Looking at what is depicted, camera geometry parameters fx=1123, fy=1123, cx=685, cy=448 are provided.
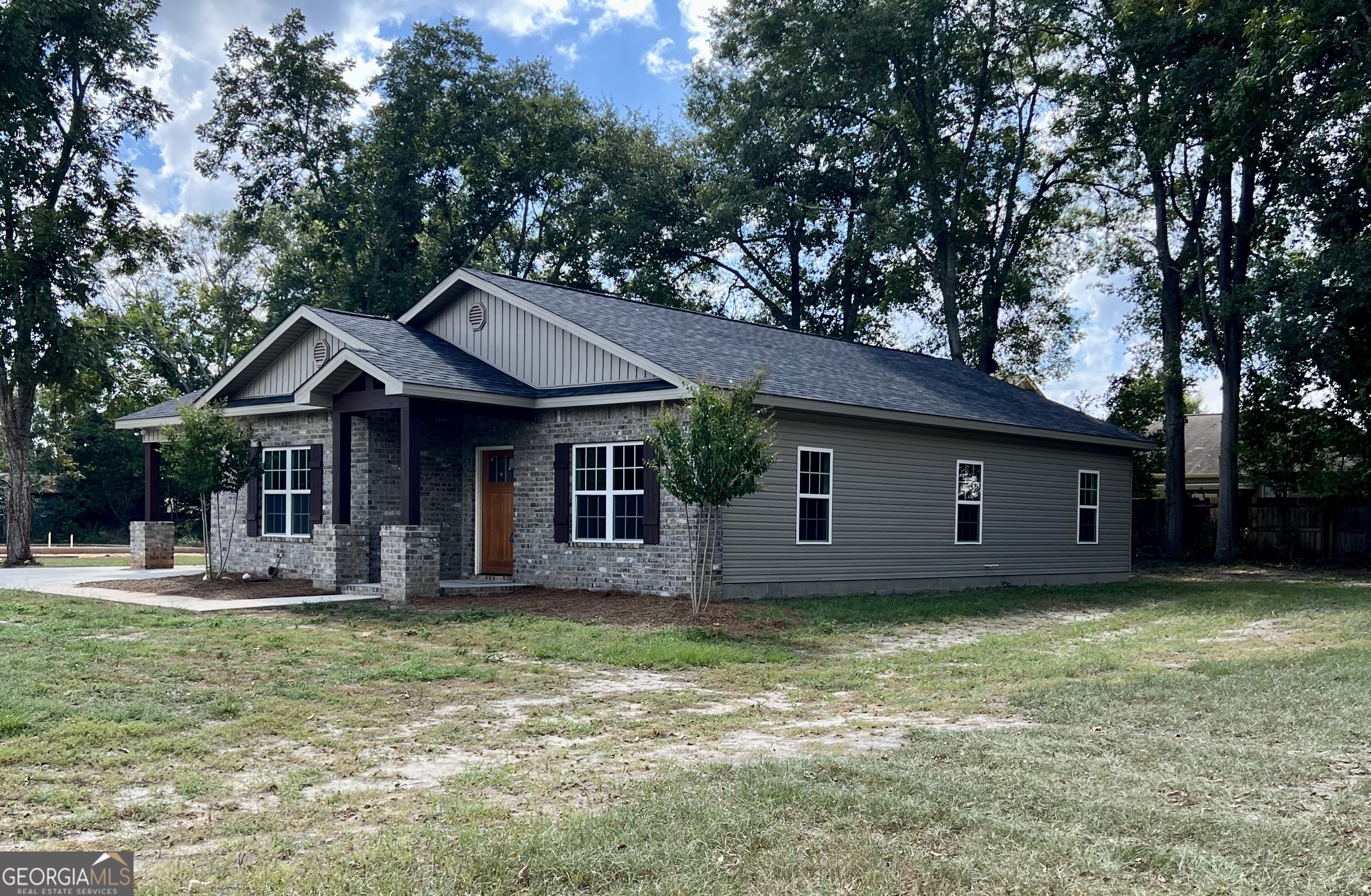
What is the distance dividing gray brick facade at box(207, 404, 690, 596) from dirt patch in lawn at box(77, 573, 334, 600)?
1.18ft

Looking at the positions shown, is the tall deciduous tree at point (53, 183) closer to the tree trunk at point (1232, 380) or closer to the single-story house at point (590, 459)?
the single-story house at point (590, 459)

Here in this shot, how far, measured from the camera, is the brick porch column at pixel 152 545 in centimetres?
2242

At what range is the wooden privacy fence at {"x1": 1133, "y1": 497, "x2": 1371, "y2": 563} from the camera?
93.4 feet

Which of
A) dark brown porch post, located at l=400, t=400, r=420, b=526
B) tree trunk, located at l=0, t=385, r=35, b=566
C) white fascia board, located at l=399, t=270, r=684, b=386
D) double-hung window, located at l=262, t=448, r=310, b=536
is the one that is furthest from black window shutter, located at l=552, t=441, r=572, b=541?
tree trunk, located at l=0, t=385, r=35, b=566

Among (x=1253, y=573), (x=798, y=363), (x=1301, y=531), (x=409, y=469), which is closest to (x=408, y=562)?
(x=409, y=469)

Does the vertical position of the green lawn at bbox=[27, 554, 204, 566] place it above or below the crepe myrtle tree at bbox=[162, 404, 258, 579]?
below

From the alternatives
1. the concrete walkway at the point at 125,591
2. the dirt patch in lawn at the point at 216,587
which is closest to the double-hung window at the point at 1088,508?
the concrete walkway at the point at 125,591

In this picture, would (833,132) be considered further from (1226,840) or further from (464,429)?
(1226,840)

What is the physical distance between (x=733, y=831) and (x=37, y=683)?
21.3ft

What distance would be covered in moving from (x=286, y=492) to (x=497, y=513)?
13.6 feet

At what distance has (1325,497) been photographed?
27953mm

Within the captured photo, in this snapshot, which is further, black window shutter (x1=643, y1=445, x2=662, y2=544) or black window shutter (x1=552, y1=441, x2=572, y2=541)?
black window shutter (x1=552, y1=441, x2=572, y2=541)

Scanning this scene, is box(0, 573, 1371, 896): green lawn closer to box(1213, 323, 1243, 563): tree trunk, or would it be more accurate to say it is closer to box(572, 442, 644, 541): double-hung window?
box(572, 442, 644, 541): double-hung window

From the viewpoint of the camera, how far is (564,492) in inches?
677
